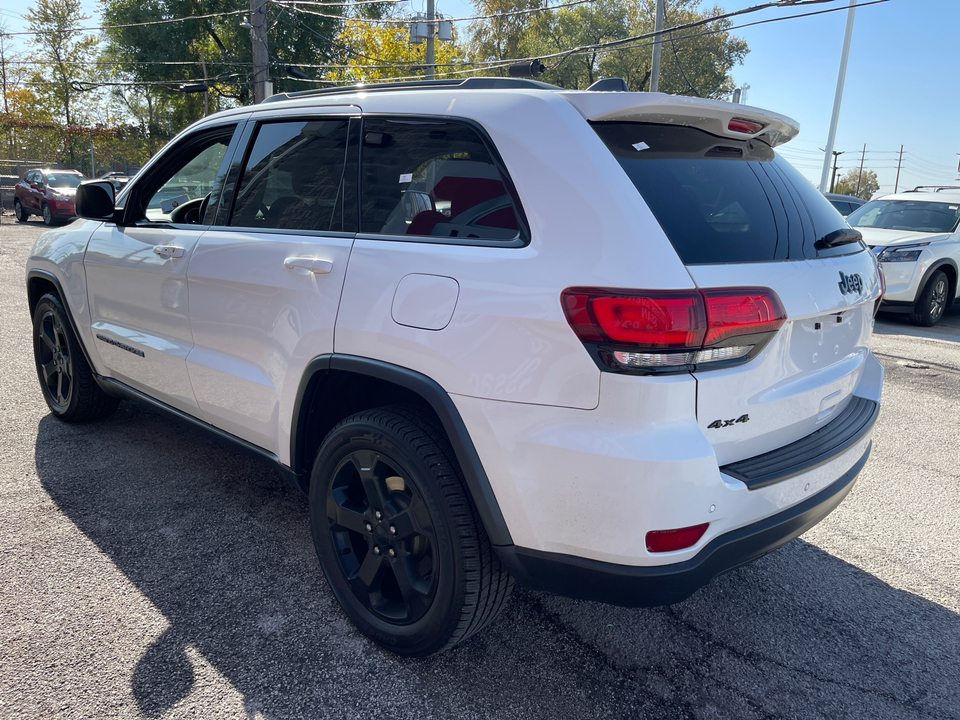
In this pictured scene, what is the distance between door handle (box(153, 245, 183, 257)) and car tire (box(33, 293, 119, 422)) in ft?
4.01

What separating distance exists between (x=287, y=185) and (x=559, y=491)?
67.0 inches

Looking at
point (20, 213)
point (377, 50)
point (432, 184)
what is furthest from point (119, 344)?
point (377, 50)

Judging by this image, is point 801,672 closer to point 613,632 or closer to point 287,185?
point 613,632

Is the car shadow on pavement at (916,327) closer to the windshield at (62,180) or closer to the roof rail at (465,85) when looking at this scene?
the roof rail at (465,85)

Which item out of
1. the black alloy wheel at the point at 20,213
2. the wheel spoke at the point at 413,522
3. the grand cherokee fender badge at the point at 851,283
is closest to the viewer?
the wheel spoke at the point at 413,522

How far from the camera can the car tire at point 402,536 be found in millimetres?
2131

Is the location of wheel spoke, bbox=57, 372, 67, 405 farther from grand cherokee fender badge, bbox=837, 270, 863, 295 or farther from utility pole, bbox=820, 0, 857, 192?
utility pole, bbox=820, 0, 857, 192

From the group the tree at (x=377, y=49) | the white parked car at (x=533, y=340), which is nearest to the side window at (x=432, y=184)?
the white parked car at (x=533, y=340)

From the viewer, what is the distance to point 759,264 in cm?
205

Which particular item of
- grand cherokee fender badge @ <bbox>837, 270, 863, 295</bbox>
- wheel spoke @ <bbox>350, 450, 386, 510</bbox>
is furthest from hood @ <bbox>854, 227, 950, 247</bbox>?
wheel spoke @ <bbox>350, 450, 386, 510</bbox>

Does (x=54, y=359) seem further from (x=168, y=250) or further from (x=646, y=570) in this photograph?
(x=646, y=570)

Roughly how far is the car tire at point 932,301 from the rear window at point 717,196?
27.2ft

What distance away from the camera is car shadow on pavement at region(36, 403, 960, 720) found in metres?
2.24

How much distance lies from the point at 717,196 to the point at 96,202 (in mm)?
3038
